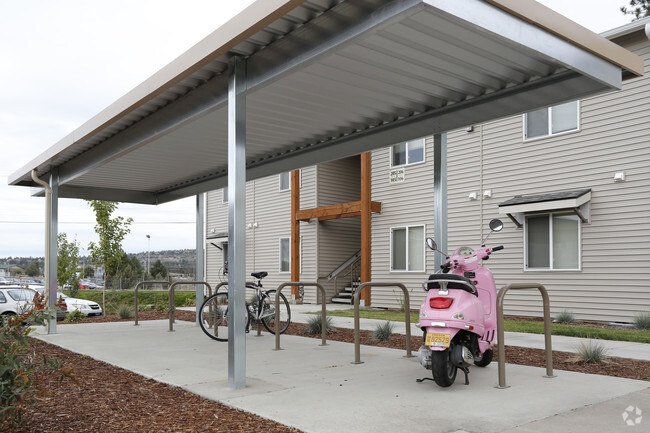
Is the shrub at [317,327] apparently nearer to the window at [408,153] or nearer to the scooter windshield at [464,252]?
the scooter windshield at [464,252]

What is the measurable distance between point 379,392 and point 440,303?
3.21 ft

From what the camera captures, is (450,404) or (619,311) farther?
(619,311)

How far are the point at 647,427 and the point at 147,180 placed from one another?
9.67 meters

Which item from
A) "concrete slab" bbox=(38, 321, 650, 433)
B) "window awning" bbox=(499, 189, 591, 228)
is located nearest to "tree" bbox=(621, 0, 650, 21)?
"window awning" bbox=(499, 189, 591, 228)

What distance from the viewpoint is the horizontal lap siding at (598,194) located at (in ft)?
36.0

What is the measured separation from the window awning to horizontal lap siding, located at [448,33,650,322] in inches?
7.9

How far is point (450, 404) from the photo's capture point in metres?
4.55

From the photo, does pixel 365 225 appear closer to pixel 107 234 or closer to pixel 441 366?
pixel 107 234

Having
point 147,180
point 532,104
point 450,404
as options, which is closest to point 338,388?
point 450,404

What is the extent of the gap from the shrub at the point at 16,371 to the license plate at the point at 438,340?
2.91 m

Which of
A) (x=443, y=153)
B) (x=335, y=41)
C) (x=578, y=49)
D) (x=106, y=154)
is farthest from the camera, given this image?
(x=106, y=154)

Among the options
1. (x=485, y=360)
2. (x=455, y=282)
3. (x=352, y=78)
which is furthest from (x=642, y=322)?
(x=352, y=78)

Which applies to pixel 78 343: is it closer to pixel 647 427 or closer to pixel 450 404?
pixel 450 404

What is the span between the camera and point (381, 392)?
5031 mm
